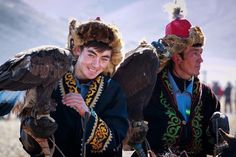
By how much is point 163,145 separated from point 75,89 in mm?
1374

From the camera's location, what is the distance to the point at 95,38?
4441 mm

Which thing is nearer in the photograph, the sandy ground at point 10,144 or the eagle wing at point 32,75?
the eagle wing at point 32,75

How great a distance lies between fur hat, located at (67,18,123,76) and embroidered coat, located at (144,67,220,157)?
1109 millimetres

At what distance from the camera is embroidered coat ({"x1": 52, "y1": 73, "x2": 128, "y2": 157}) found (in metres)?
4.39

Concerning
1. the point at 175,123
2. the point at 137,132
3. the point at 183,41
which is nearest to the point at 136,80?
the point at 137,132

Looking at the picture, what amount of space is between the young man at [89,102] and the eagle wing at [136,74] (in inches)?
11.0

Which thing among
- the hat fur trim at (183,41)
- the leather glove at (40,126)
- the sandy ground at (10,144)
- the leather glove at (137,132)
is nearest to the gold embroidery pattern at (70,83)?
the leather glove at (40,126)

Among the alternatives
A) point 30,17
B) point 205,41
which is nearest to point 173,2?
point 205,41

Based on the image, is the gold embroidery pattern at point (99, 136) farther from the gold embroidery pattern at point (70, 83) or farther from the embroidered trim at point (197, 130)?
the embroidered trim at point (197, 130)

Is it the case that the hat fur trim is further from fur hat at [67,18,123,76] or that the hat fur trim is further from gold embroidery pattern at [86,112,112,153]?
gold embroidery pattern at [86,112,112,153]

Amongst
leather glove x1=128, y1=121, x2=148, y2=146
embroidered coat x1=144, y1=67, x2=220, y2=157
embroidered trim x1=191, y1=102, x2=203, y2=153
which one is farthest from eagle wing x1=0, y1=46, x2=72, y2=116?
embroidered trim x1=191, y1=102, x2=203, y2=153

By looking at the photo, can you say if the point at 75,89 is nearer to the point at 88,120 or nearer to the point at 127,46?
the point at 88,120

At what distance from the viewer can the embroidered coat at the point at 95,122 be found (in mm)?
4387

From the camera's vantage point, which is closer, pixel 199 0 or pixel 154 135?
pixel 154 135
